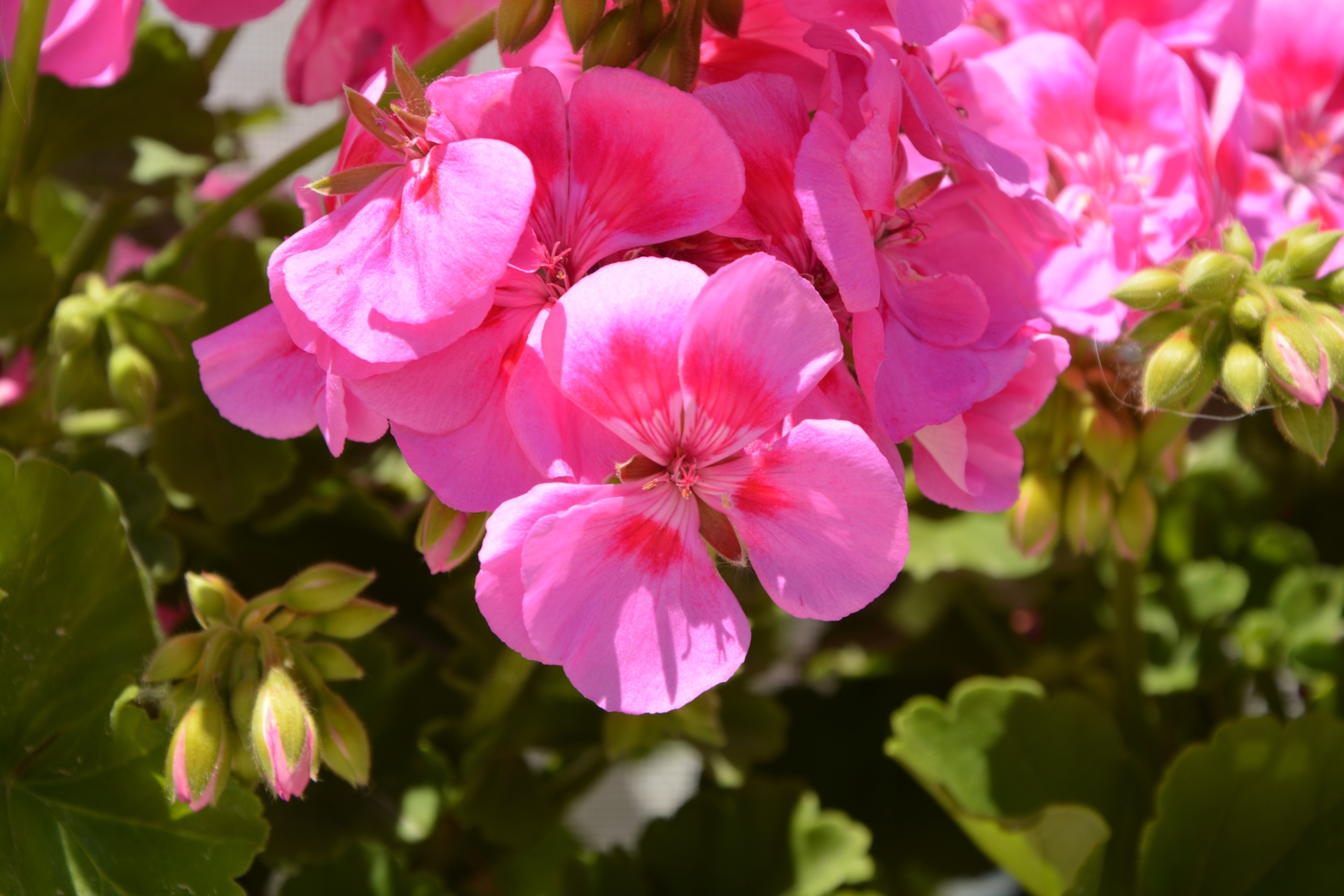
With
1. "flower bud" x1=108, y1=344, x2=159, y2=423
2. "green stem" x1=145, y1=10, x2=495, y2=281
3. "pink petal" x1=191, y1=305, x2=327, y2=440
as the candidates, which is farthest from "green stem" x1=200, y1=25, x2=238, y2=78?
"pink petal" x1=191, y1=305, x2=327, y2=440

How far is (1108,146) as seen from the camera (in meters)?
0.58

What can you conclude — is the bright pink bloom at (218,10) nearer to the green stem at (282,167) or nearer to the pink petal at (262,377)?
the green stem at (282,167)

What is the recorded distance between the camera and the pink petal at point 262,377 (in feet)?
1.37

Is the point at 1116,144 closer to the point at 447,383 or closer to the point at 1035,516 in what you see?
the point at 1035,516

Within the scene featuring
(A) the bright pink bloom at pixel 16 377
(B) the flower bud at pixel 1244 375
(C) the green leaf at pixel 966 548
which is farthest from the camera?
(C) the green leaf at pixel 966 548

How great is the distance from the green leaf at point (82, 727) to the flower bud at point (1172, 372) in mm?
387

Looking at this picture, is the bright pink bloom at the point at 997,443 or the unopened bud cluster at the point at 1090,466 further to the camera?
the unopened bud cluster at the point at 1090,466

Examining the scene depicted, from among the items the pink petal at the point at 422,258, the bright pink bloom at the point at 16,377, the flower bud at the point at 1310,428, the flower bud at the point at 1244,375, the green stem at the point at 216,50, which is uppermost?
the pink petal at the point at 422,258

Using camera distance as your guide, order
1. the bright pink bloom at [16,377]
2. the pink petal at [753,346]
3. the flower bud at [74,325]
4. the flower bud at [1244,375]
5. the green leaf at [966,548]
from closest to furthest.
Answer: the pink petal at [753,346] → the flower bud at [1244,375] → the flower bud at [74,325] → the bright pink bloom at [16,377] → the green leaf at [966,548]

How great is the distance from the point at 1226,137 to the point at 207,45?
1.96 ft

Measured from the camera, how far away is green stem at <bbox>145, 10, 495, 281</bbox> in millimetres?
478

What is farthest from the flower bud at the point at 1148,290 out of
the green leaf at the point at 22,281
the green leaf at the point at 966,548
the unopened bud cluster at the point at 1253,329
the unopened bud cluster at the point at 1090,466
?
the green leaf at the point at 22,281

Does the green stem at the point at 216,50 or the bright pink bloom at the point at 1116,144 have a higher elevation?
the bright pink bloom at the point at 1116,144

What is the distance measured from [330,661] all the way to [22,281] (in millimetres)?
299
